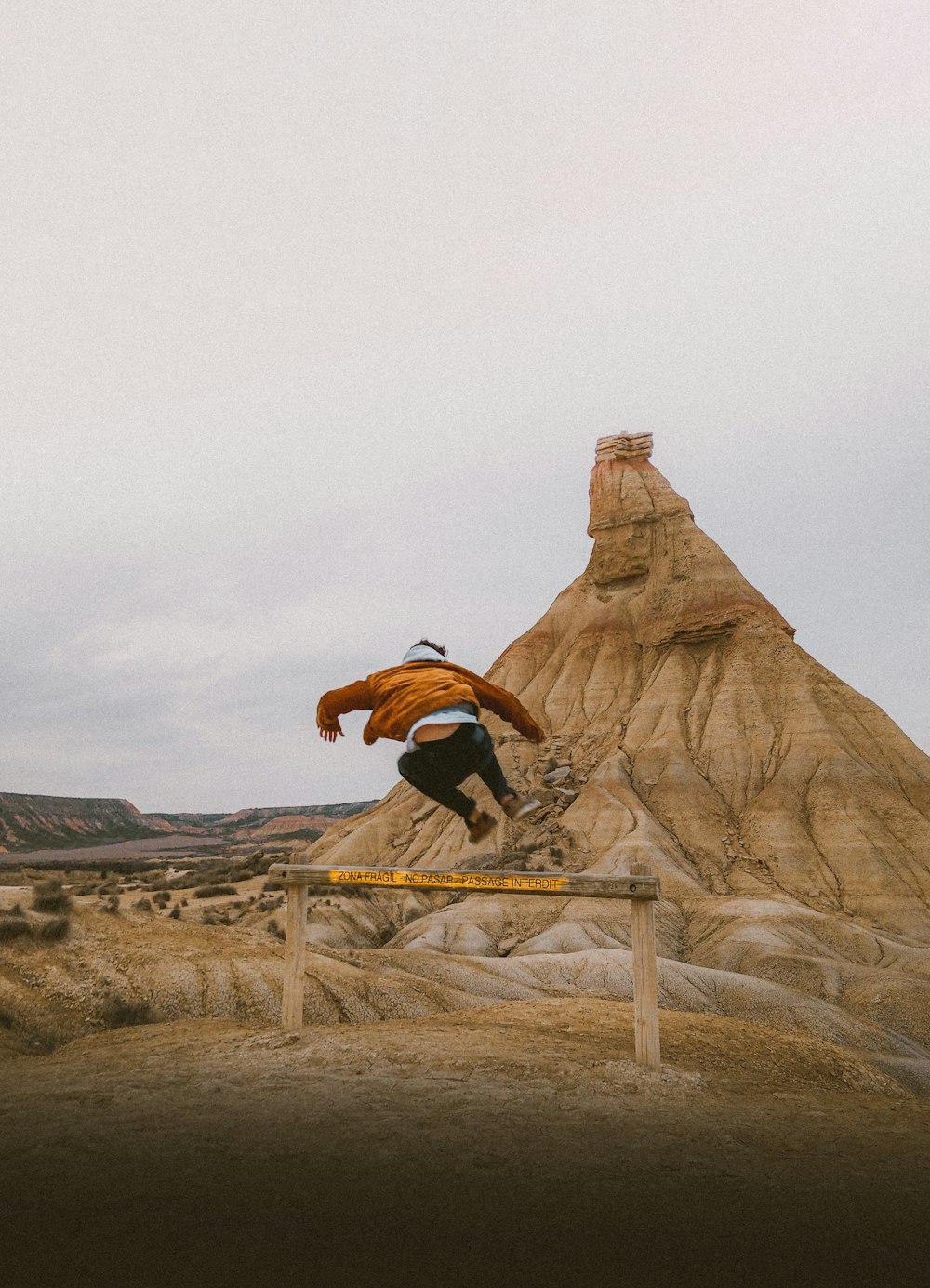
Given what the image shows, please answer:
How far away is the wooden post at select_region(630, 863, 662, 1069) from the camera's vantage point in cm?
569

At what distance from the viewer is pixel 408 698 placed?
4.78 metres

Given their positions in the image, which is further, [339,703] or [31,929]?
[31,929]

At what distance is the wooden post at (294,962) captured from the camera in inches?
253

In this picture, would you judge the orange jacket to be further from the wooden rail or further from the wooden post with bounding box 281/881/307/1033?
the wooden post with bounding box 281/881/307/1033

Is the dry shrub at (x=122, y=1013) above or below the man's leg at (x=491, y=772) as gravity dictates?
below

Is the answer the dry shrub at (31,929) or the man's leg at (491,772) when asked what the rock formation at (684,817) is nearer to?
the dry shrub at (31,929)

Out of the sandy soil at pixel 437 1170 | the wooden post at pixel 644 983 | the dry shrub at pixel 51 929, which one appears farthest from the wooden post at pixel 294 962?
the dry shrub at pixel 51 929

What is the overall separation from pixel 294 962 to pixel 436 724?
3.33 m

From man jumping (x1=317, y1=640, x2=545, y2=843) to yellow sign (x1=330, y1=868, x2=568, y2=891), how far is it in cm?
99

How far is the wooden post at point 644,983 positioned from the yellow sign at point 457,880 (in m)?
0.73

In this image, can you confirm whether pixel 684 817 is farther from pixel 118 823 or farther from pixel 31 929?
pixel 118 823

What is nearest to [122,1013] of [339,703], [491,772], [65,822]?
[339,703]

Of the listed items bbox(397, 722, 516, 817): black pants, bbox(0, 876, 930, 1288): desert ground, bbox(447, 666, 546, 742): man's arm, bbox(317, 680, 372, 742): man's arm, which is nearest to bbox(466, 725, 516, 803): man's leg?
bbox(397, 722, 516, 817): black pants

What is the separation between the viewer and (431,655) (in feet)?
17.7
